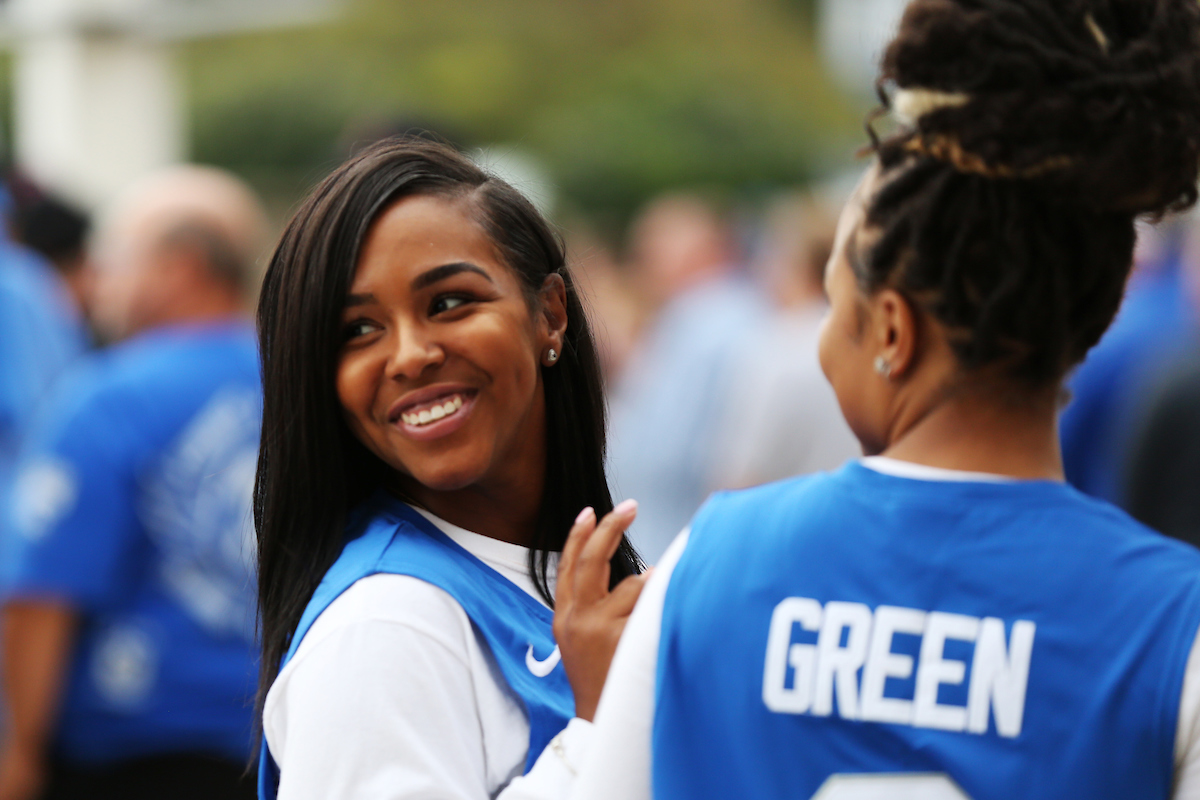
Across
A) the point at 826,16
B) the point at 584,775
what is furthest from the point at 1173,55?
the point at 826,16

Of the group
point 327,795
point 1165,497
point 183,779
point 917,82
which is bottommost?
point 183,779

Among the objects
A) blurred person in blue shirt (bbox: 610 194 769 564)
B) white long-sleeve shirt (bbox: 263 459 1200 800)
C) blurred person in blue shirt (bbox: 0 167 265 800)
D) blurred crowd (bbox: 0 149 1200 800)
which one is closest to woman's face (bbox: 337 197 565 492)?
white long-sleeve shirt (bbox: 263 459 1200 800)

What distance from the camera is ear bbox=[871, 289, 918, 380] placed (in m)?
1.40

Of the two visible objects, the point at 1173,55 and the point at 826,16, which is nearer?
the point at 1173,55

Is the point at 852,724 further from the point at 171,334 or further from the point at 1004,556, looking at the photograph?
the point at 171,334

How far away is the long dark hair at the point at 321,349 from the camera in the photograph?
5.97 ft

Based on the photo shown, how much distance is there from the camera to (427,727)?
1599mm

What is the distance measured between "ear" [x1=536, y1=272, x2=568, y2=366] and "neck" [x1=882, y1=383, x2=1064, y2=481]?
73 centimetres

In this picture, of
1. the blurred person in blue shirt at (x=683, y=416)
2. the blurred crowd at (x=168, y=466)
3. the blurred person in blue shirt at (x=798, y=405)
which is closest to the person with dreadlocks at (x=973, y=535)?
the blurred crowd at (x=168, y=466)

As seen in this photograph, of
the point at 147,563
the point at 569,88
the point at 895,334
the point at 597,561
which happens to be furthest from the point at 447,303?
the point at 569,88

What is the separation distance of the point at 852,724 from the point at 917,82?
1.99ft

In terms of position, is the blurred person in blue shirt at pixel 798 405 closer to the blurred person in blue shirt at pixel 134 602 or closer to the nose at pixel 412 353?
the blurred person in blue shirt at pixel 134 602

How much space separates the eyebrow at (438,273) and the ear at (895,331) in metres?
0.61

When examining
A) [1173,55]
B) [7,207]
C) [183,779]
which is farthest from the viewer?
[7,207]
